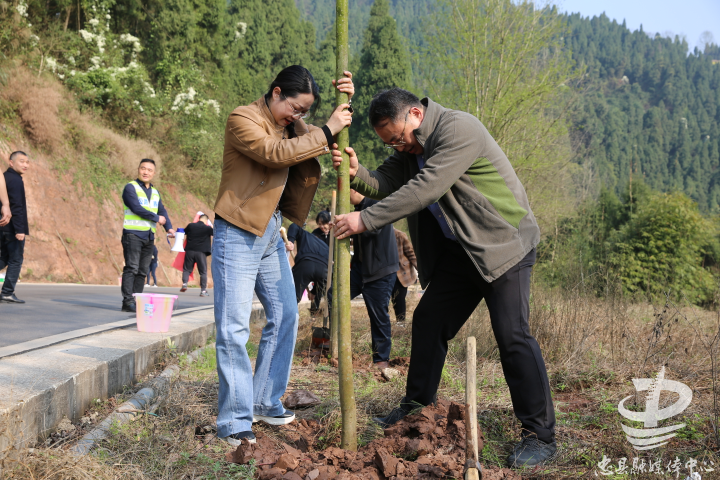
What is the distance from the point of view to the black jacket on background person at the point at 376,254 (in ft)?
20.5

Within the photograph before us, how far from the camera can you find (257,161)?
3209 mm

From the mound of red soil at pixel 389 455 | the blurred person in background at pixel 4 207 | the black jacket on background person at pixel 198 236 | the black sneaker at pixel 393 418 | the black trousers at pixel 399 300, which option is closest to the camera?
the mound of red soil at pixel 389 455

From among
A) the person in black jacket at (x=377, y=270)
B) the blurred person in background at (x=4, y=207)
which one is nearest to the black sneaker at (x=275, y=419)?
the person in black jacket at (x=377, y=270)

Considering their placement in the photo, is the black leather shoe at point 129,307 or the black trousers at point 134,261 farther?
the black leather shoe at point 129,307

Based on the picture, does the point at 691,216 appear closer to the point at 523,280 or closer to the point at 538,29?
the point at 538,29

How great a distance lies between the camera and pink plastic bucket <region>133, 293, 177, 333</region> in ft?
18.5

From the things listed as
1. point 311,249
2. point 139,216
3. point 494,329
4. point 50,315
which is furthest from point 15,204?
point 494,329

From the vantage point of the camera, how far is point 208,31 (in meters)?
31.3

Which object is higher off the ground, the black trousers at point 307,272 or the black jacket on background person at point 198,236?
the black jacket on background person at point 198,236

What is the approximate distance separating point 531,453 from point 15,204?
8017mm

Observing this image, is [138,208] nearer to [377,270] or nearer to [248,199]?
→ [377,270]

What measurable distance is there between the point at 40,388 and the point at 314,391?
2018 millimetres

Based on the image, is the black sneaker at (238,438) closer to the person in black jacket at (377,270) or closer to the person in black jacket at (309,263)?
the person in black jacket at (377,270)

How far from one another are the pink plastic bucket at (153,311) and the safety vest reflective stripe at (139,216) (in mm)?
2115
